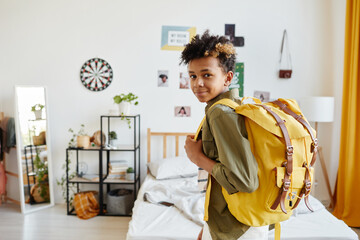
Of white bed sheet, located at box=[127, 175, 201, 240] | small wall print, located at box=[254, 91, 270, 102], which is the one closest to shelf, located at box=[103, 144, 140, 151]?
white bed sheet, located at box=[127, 175, 201, 240]

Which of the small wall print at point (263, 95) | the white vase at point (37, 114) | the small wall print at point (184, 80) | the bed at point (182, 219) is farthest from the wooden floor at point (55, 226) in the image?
the small wall print at point (263, 95)

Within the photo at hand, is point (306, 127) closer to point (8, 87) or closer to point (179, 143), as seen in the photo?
point (179, 143)

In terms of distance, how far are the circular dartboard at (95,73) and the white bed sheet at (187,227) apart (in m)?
1.73

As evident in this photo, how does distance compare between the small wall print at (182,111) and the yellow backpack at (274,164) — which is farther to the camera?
the small wall print at (182,111)

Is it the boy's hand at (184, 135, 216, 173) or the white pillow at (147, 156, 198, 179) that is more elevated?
the boy's hand at (184, 135, 216, 173)

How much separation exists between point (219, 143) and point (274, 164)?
0.58ft

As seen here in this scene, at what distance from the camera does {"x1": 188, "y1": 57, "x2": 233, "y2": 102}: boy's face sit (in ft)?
3.44

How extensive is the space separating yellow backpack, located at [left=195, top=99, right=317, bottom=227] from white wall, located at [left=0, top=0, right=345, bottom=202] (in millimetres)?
2564

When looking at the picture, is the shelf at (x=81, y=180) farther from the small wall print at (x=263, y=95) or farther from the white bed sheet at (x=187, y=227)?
the small wall print at (x=263, y=95)

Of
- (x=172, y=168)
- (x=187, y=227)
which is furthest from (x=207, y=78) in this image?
(x=172, y=168)

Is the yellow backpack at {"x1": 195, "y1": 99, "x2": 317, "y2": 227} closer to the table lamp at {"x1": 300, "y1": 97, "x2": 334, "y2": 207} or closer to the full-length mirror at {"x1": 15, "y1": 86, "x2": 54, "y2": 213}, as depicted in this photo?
the table lamp at {"x1": 300, "y1": 97, "x2": 334, "y2": 207}

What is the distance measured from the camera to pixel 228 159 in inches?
32.9

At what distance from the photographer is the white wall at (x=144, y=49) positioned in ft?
11.1

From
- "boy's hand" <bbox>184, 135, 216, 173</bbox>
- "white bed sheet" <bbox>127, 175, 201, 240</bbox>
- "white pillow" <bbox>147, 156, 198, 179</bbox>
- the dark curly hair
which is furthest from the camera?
"white pillow" <bbox>147, 156, 198, 179</bbox>
